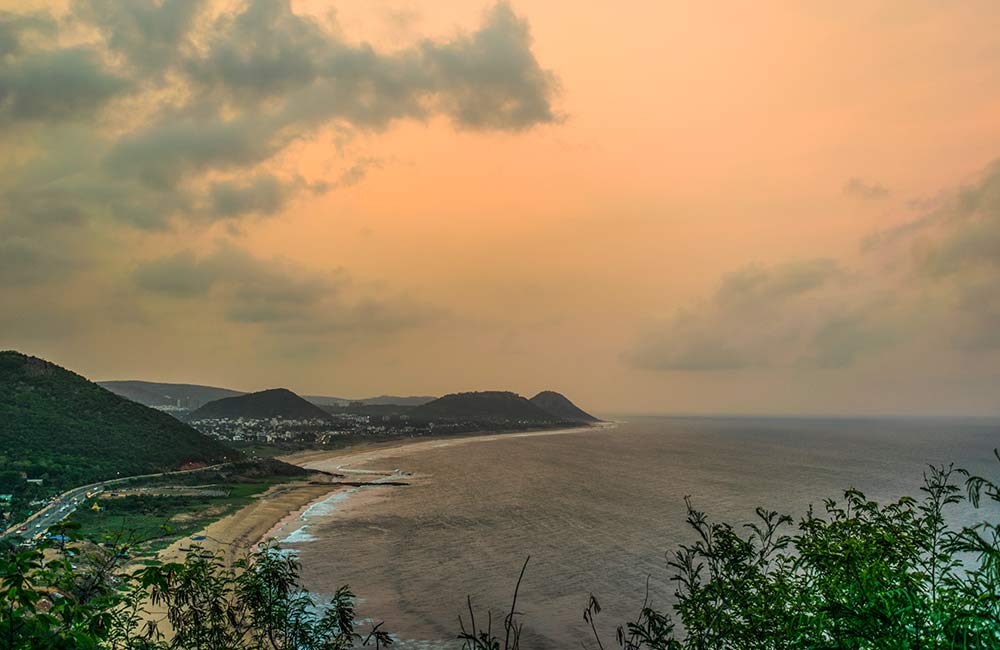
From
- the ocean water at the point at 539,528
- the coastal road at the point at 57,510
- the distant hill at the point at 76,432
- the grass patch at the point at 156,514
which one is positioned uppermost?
the distant hill at the point at 76,432

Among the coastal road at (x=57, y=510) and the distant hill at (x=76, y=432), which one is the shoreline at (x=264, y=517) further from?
the distant hill at (x=76, y=432)

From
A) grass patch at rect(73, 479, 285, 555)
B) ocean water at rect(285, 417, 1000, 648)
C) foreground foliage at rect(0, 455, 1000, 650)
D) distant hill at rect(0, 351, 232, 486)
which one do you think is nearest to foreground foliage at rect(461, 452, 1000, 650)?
foreground foliage at rect(0, 455, 1000, 650)

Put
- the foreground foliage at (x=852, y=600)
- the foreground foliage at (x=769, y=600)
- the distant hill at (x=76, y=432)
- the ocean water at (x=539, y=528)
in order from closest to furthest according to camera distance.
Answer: the foreground foliage at (x=769, y=600)
the foreground foliage at (x=852, y=600)
the ocean water at (x=539, y=528)
the distant hill at (x=76, y=432)

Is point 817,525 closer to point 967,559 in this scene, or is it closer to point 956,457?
point 967,559

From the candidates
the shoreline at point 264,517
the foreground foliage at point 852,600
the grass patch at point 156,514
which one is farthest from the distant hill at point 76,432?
the foreground foliage at point 852,600

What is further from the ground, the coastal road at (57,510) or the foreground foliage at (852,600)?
the foreground foliage at (852,600)

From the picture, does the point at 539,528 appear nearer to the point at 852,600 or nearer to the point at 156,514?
the point at 156,514
